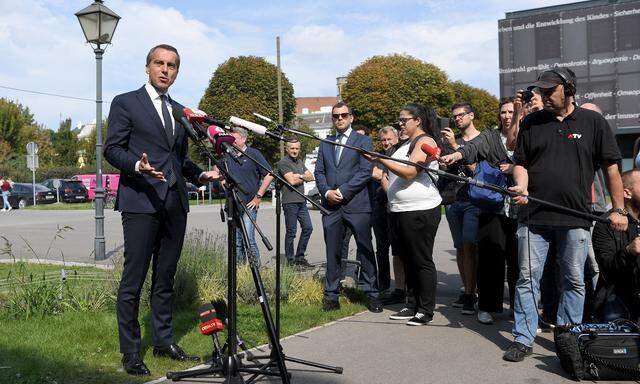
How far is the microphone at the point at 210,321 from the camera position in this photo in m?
4.45

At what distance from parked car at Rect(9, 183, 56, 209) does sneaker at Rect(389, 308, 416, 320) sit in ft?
116

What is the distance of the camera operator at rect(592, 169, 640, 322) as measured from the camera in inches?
209

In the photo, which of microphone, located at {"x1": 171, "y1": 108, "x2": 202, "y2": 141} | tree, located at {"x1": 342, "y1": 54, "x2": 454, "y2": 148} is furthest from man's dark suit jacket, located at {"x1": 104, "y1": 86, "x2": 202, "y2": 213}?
tree, located at {"x1": 342, "y1": 54, "x2": 454, "y2": 148}

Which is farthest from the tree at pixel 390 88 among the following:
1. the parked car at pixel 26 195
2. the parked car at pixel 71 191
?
the parked car at pixel 26 195

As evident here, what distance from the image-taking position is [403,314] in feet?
23.1

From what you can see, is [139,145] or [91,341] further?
→ [91,341]

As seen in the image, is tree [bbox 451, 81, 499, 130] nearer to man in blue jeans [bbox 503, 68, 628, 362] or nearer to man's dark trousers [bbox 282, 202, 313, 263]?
man's dark trousers [bbox 282, 202, 313, 263]

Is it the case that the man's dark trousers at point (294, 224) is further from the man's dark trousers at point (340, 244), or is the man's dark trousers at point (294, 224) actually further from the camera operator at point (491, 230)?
the camera operator at point (491, 230)

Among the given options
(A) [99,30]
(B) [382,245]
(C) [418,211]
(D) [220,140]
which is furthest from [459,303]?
(A) [99,30]

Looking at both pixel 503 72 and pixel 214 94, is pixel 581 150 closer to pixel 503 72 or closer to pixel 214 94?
pixel 503 72

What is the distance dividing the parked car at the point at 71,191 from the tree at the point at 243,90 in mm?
14160

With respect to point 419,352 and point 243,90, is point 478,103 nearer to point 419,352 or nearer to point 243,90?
point 243,90

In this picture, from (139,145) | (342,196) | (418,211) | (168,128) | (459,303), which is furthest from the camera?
(459,303)

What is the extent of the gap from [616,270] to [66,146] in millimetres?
78180
